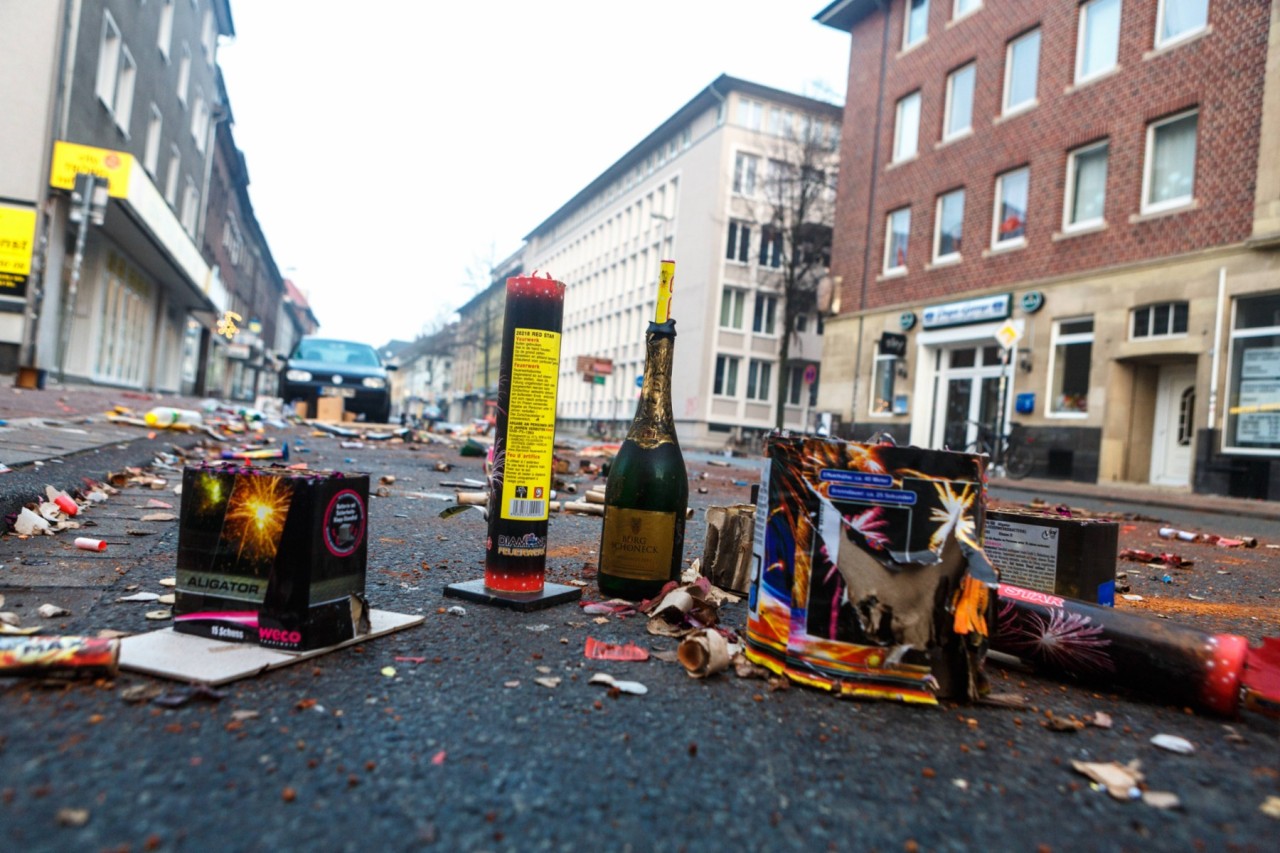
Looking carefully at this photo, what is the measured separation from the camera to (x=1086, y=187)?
16641 millimetres

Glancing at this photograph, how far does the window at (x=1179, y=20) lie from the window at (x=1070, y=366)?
16.5 feet

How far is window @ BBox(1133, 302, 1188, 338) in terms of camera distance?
47.9 feet

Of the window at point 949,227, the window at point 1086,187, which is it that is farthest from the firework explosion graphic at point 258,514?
the window at point 949,227

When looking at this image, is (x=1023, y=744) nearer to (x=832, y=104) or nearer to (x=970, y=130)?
(x=970, y=130)

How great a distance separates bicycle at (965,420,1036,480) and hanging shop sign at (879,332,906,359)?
13.2 feet

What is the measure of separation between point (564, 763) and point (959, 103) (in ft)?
72.2

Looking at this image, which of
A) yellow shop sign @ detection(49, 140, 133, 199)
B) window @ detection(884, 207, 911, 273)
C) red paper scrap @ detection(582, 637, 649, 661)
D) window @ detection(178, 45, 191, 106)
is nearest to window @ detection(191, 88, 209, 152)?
window @ detection(178, 45, 191, 106)

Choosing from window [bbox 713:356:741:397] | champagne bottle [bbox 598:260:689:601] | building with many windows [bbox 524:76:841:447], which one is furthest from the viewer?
window [bbox 713:356:741:397]

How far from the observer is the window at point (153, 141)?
19227mm

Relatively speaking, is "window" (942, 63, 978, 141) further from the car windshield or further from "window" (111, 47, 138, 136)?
"window" (111, 47, 138, 136)

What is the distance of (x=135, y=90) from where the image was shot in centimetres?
1725

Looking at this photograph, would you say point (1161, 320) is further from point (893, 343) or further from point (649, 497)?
point (649, 497)

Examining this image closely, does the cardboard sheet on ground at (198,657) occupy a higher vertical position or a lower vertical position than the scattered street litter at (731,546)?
lower

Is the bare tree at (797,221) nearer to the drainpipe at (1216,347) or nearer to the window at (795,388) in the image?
the window at (795,388)
